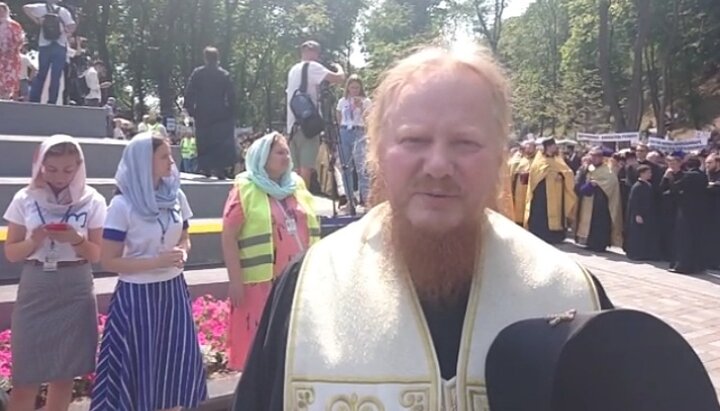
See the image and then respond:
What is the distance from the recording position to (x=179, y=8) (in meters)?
39.3

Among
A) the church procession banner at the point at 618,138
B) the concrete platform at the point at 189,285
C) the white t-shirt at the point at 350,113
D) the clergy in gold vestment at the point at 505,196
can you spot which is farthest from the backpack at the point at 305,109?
the church procession banner at the point at 618,138

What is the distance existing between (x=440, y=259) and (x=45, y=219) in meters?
2.76

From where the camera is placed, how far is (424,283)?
177 centimetres

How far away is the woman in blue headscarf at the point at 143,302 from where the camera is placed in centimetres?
389

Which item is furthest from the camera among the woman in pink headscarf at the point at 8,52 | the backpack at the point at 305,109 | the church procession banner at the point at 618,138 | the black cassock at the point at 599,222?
the church procession banner at the point at 618,138

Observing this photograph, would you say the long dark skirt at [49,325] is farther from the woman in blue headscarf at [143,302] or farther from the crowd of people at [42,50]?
the crowd of people at [42,50]

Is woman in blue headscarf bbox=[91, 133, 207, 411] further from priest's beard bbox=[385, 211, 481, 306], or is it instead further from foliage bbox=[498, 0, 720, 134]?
foliage bbox=[498, 0, 720, 134]

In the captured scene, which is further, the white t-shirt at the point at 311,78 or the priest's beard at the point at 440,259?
the white t-shirt at the point at 311,78

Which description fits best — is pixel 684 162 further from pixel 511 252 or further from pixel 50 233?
pixel 511 252

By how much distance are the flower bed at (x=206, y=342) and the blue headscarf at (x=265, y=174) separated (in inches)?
43.4

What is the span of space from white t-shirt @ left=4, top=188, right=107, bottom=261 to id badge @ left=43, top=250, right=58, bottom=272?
1 cm

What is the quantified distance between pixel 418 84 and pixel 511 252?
0.43 meters

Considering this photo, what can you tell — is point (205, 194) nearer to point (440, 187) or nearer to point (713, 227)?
point (713, 227)

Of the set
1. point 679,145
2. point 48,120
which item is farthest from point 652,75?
point 48,120
